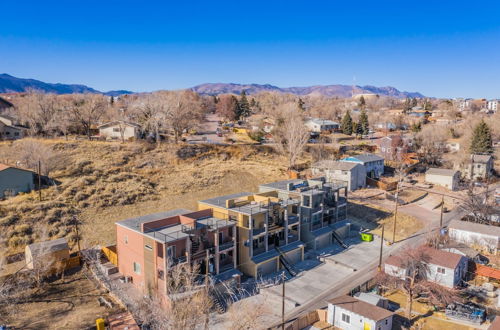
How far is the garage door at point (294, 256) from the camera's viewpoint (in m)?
32.1

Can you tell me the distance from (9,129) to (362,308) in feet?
211

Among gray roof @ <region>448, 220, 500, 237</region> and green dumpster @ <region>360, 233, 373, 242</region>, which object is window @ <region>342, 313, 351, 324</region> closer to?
green dumpster @ <region>360, 233, 373, 242</region>

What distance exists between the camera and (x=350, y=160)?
57.1 metres

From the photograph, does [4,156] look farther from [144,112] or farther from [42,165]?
[144,112]

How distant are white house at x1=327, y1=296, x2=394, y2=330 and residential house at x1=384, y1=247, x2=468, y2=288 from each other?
6.46m

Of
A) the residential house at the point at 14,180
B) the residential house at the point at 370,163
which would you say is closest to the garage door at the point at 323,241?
the residential house at the point at 370,163

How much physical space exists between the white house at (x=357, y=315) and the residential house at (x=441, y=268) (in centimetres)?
646

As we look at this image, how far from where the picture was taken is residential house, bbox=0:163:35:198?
136 feet

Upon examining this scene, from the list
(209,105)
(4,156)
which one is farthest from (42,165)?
(209,105)

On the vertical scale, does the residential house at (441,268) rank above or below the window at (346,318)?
above

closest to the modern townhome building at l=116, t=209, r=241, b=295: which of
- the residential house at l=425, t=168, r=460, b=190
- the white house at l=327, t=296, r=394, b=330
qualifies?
the white house at l=327, t=296, r=394, b=330

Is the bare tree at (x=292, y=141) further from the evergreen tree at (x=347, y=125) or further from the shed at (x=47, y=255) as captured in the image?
the shed at (x=47, y=255)

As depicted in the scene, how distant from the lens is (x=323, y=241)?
36.2m

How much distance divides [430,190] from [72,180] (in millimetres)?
52329
